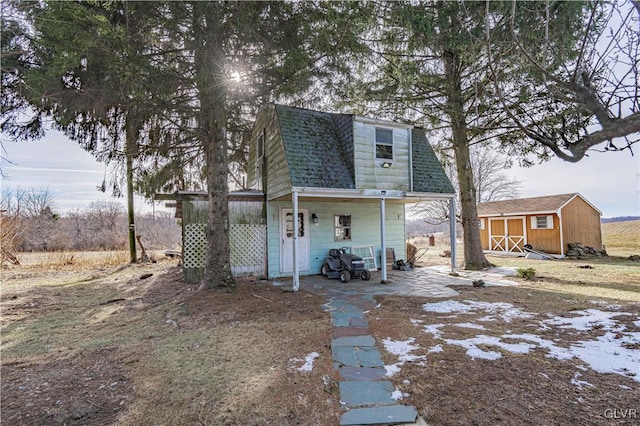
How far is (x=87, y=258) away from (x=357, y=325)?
14.9 m

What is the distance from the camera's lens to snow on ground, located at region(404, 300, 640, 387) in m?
3.32

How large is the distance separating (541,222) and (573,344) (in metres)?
15.4

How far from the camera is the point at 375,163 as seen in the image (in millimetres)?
8609

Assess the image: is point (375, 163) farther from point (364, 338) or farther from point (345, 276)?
point (364, 338)

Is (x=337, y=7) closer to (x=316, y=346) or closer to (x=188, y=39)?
(x=188, y=39)

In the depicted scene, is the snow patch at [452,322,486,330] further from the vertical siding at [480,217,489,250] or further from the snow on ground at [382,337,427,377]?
the vertical siding at [480,217,489,250]

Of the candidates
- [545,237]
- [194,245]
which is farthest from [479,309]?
[545,237]

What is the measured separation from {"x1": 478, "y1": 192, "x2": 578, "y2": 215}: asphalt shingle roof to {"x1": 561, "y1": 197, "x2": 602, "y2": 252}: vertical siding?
1.35 ft

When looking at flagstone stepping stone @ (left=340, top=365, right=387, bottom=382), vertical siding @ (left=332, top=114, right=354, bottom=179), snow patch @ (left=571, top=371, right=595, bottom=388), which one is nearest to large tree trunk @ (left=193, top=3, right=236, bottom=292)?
vertical siding @ (left=332, top=114, right=354, bottom=179)

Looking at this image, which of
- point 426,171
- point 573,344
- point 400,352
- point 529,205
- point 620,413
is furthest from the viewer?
point 529,205

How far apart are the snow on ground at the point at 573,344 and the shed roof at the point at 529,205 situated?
13165mm

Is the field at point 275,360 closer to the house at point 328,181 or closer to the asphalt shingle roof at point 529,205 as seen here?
the house at point 328,181

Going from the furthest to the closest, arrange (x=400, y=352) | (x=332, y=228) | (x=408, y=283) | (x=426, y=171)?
A: (x=332, y=228) < (x=426, y=171) < (x=408, y=283) < (x=400, y=352)

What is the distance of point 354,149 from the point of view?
8391mm
